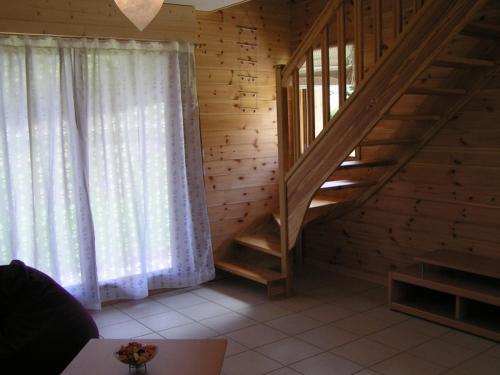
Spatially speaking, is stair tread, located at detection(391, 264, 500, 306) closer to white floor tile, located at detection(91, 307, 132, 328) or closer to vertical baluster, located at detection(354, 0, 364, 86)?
vertical baluster, located at detection(354, 0, 364, 86)

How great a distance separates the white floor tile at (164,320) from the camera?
4031mm

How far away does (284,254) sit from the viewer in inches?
180

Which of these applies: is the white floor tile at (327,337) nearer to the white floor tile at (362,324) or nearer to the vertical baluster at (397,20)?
the white floor tile at (362,324)

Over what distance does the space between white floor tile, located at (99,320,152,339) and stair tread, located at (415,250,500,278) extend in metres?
2.08

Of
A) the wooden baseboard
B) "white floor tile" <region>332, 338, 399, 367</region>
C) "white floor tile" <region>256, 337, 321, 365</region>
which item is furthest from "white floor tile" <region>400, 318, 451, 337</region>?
the wooden baseboard

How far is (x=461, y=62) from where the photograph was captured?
11.5 ft

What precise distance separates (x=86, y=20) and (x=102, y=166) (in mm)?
1124

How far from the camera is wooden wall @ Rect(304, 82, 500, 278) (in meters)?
3.96

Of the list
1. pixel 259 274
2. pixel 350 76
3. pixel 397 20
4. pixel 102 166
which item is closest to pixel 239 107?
pixel 350 76

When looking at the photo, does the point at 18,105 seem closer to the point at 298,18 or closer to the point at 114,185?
the point at 114,185

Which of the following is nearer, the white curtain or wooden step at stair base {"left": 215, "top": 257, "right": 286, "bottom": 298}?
the white curtain

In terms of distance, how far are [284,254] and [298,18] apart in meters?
2.38

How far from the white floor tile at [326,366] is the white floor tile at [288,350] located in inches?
2.7

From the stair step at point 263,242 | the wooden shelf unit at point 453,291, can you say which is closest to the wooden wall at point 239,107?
the stair step at point 263,242
